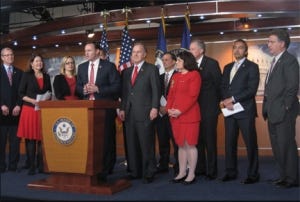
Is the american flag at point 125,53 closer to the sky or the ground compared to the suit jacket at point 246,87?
closer to the sky

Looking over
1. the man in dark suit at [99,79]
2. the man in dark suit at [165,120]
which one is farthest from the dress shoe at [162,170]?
the man in dark suit at [99,79]

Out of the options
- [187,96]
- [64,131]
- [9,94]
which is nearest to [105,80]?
[64,131]

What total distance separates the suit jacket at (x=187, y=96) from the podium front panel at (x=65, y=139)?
38.7 inches

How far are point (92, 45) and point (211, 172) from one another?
74.7 inches

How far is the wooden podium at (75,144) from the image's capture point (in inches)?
140

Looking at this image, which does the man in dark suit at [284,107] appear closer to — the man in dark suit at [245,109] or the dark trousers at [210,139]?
the man in dark suit at [245,109]

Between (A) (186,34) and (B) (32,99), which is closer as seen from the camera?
(B) (32,99)

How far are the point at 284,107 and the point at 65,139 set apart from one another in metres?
2.12

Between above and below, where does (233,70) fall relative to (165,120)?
above

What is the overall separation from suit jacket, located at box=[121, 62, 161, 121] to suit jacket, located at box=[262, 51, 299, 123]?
116 cm

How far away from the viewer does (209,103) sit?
13.8ft

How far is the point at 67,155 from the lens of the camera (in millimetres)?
3645

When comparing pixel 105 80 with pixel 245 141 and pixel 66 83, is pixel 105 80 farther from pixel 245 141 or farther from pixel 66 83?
pixel 245 141

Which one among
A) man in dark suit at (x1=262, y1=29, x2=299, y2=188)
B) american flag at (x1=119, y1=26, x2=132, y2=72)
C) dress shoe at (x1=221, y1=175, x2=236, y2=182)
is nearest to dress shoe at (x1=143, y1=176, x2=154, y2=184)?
dress shoe at (x1=221, y1=175, x2=236, y2=182)
